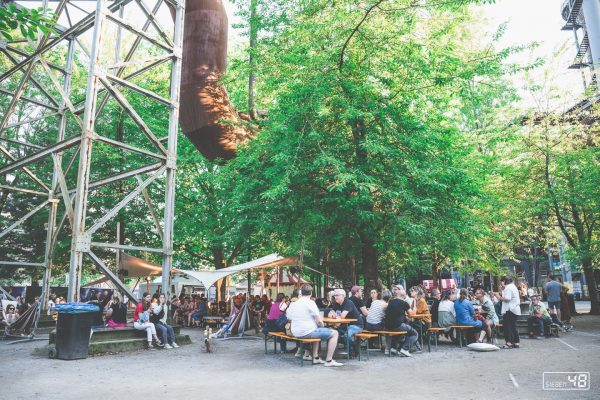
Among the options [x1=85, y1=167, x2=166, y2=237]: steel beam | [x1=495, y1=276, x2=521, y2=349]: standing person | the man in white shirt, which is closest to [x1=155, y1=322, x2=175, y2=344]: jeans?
[x1=85, y1=167, x2=166, y2=237]: steel beam

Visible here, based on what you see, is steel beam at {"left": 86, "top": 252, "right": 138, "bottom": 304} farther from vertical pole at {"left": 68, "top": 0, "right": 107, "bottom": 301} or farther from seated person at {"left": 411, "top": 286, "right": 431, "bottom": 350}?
seated person at {"left": 411, "top": 286, "right": 431, "bottom": 350}

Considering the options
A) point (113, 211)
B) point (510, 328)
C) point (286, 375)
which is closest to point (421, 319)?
point (510, 328)

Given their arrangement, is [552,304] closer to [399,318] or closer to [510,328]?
[510,328]

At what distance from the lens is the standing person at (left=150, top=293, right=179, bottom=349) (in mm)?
11344

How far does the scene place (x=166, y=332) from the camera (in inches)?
449

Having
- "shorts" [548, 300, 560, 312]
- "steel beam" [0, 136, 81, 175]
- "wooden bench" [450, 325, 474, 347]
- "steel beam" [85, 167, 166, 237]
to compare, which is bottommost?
"wooden bench" [450, 325, 474, 347]

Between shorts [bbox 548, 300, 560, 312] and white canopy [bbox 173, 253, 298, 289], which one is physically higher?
white canopy [bbox 173, 253, 298, 289]

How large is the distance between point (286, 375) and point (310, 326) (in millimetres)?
1268

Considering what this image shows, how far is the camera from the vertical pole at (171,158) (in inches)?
471

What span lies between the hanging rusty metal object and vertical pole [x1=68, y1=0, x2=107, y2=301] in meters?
4.00

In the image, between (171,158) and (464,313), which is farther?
(171,158)

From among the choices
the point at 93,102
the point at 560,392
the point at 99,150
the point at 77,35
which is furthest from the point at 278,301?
the point at 99,150

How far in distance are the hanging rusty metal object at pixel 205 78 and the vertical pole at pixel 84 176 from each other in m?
4.00

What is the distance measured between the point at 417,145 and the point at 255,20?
765 cm
